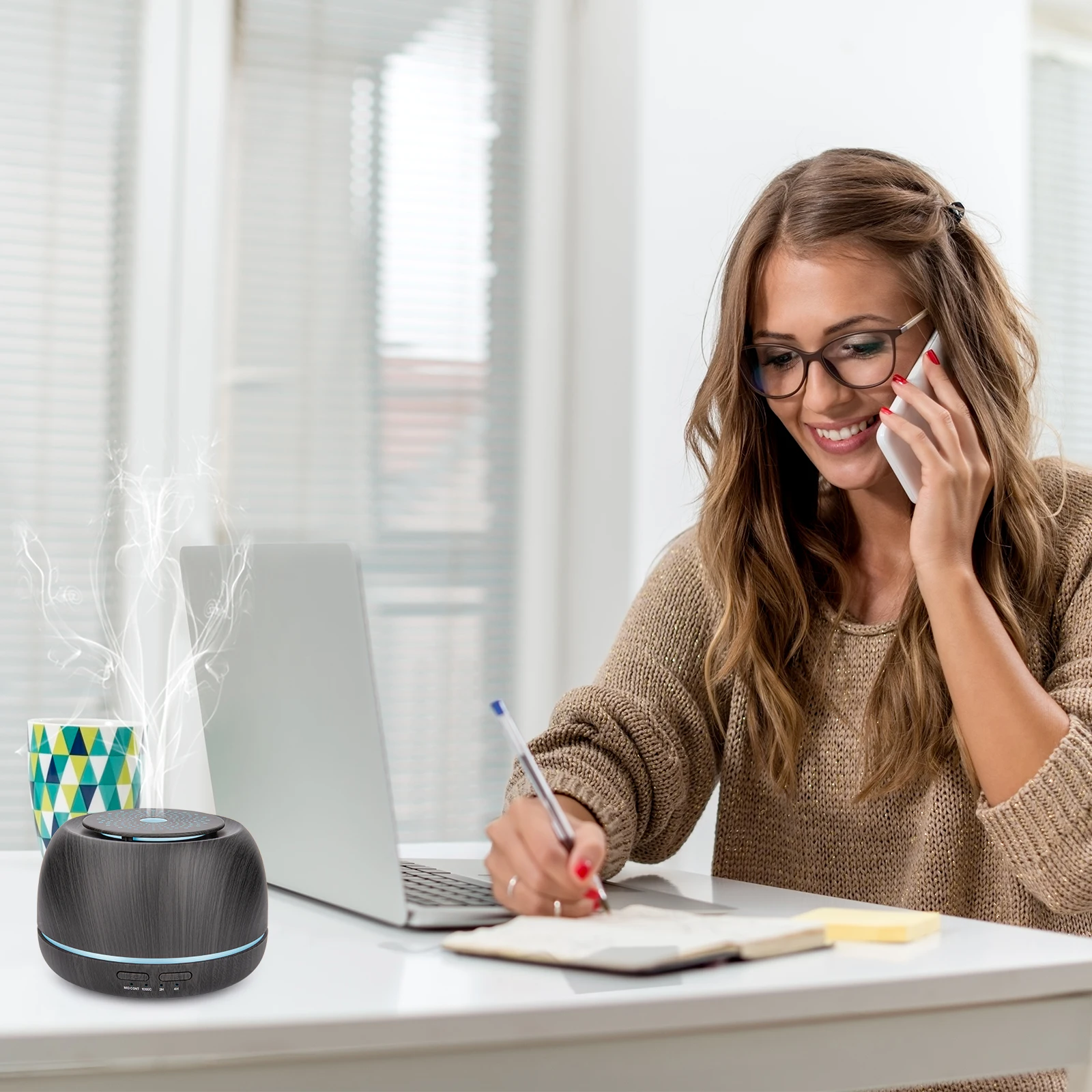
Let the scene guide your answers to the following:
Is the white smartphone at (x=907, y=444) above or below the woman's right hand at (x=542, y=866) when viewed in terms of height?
above

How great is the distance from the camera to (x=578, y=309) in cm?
253

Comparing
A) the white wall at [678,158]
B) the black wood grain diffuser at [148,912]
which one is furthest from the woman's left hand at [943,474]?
the white wall at [678,158]

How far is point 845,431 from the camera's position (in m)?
1.33

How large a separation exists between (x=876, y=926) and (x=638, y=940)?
0.58 ft

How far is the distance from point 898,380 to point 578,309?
1.32 meters

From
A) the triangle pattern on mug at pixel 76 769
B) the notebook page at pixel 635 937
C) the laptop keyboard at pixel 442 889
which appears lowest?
the laptop keyboard at pixel 442 889

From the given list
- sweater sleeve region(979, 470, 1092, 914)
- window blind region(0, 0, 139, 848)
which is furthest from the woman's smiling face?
window blind region(0, 0, 139, 848)

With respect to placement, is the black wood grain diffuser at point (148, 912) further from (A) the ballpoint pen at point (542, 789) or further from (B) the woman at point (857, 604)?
(B) the woman at point (857, 604)

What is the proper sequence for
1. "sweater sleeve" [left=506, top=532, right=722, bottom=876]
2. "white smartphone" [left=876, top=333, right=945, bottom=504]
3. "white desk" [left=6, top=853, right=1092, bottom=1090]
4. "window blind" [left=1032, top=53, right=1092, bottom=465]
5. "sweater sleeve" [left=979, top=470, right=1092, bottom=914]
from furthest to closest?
"window blind" [left=1032, top=53, right=1092, bottom=465] < "white smartphone" [left=876, top=333, right=945, bottom=504] < "sweater sleeve" [left=506, top=532, right=722, bottom=876] < "sweater sleeve" [left=979, top=470, right=1092, bottom=914] < "white desk" [left=6, top=853, right=1092, bottom=1090]

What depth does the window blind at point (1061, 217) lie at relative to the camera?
3.02 m

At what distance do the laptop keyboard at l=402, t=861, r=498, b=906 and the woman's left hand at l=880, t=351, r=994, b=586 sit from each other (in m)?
0.53

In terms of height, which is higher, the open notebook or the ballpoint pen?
the ballpoint pen

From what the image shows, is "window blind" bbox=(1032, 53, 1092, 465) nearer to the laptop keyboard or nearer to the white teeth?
the white teeth

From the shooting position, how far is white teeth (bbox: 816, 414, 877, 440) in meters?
1.32
